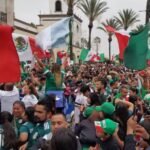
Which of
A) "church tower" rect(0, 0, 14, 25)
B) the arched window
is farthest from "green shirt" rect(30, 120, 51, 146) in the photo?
the arched window

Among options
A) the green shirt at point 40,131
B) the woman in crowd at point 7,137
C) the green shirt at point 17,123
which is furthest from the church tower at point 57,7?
the green shirt at point 40,131

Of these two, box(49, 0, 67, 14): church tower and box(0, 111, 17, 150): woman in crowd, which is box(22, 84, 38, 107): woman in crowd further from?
box(49, 0, 67, 14): church tower

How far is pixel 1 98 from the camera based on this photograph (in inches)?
394

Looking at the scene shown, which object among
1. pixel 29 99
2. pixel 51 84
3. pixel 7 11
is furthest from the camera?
pixel 7 11

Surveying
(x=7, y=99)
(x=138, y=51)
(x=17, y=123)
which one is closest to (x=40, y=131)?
(x=17, y=123)

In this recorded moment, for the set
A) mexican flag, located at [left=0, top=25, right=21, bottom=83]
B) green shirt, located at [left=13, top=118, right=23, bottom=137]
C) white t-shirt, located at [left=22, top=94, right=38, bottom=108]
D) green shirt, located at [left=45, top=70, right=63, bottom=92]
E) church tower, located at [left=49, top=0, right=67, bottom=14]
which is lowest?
white t-shirt, located at [left=22, top=94, right=38, bottom=108]

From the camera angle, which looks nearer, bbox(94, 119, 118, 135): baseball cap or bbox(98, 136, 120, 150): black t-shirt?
bbox(94, 119, 118, 135): baseball cap

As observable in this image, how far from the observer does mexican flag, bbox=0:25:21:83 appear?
28.3 ft

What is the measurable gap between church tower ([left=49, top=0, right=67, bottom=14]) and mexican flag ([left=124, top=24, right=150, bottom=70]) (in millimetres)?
77884

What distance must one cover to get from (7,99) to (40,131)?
138 inches

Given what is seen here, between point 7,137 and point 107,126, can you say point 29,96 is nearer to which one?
point 7,137

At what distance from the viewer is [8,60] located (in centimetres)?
880

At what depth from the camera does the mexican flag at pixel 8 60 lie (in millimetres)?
8617

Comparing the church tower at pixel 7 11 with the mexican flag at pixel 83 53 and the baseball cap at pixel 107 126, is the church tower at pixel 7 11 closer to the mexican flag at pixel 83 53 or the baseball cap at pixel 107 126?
the mexican flag at pixel 83 53
